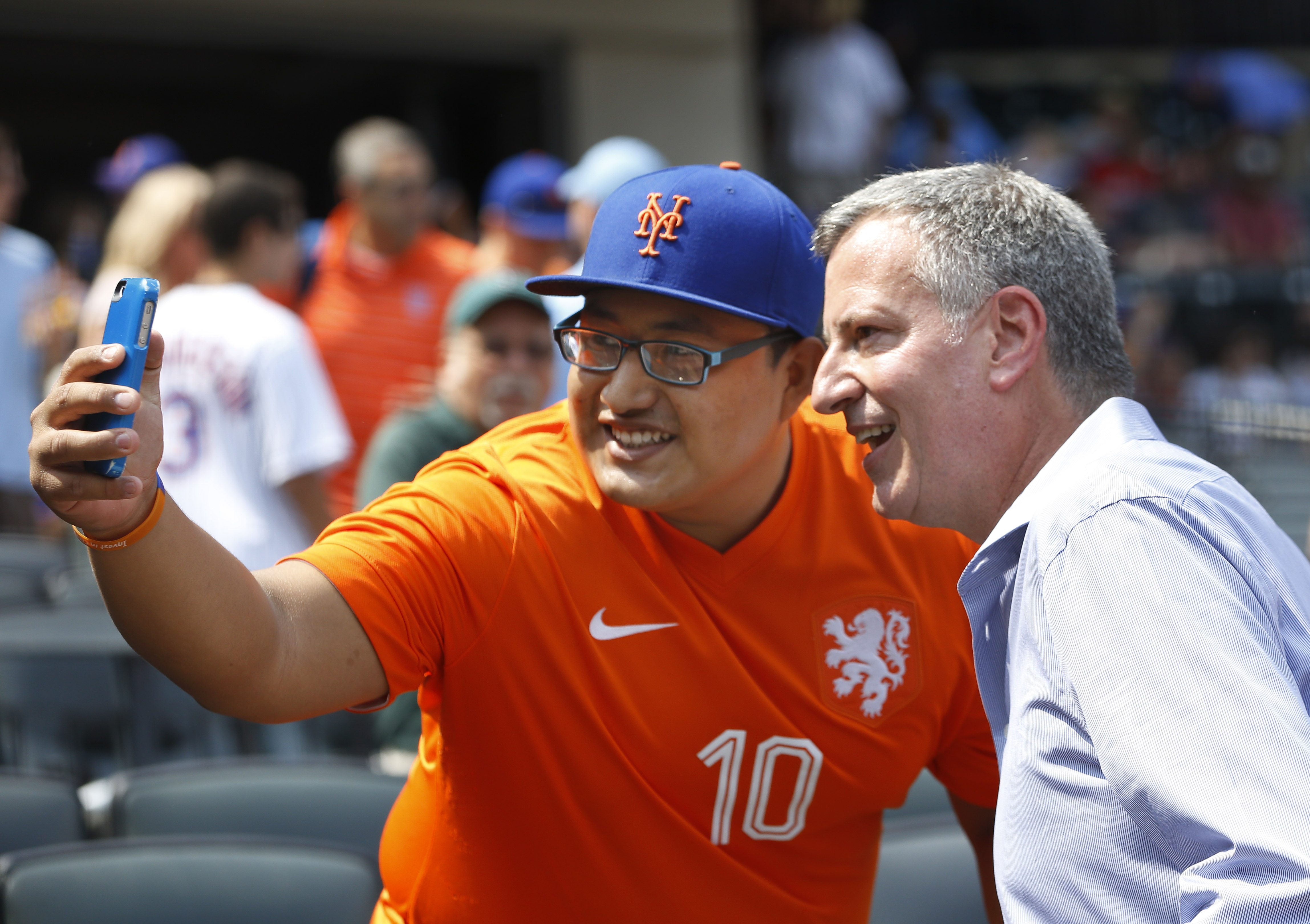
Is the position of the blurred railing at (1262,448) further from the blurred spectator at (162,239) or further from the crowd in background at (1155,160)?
the blurred spectator at (162,239)

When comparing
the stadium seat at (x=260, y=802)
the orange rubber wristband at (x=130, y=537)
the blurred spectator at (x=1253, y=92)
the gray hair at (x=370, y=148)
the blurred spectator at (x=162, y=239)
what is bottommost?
the stadium seat at (x=260, y=802)

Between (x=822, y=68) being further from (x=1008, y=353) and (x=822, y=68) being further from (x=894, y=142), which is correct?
(x=1008, y=353)

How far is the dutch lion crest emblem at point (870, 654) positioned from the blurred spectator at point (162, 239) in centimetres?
289

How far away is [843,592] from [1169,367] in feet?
24.0

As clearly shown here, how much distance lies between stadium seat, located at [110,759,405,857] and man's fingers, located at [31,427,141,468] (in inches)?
64.9

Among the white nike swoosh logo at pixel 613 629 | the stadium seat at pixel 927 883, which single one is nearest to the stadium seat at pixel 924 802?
the stadium seat at pixel 927 883

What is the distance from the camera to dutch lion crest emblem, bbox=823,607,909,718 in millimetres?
1970

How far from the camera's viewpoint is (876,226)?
170 centimetres

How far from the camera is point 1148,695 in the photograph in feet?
3.93

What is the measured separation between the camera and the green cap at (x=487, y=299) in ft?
12.4

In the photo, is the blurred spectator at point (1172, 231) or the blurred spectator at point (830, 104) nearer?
the blurred spectator at point (830, 104)

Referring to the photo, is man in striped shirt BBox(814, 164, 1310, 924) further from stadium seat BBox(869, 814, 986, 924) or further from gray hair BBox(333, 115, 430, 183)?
gray hair BBox(333, 115, 430, 183)

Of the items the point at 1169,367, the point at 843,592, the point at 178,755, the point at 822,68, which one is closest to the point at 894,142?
the point at 822,68

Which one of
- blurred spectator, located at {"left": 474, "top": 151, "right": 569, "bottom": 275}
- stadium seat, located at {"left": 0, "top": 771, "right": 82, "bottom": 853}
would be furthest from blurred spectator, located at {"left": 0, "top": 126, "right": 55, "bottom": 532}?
stadium seat, located at {"left": 0, "top": 771, "right": 82, "bottom": 853}
